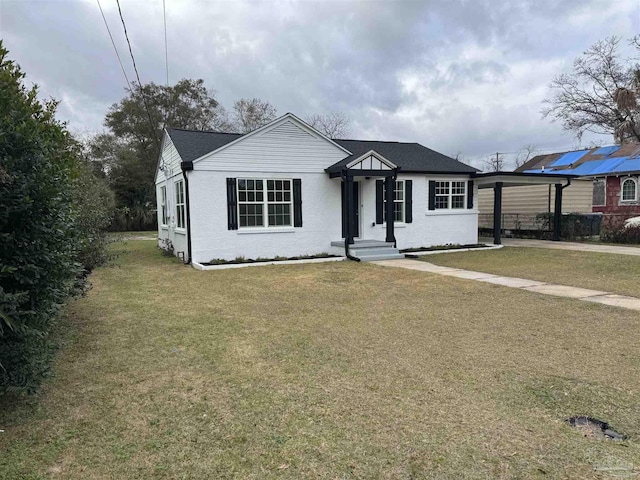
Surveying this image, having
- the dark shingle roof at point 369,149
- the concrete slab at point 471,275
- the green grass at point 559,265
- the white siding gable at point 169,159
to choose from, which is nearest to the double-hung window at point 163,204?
the white siding gable at point 169,159

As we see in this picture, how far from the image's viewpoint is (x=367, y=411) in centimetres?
318

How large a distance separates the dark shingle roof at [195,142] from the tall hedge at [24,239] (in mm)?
8551

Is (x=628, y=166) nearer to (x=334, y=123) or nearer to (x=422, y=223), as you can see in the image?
(x=422, y=223)

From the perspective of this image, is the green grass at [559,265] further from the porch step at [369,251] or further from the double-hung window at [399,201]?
the double-hung window at [399,201]

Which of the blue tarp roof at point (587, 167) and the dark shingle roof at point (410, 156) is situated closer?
the dark shingle roof at point (410, 156)

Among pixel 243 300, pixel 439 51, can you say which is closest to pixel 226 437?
pixel 243 300

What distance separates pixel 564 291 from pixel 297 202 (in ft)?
25.2

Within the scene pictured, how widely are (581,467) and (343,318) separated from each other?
3738mm

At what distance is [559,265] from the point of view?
36.0 feet

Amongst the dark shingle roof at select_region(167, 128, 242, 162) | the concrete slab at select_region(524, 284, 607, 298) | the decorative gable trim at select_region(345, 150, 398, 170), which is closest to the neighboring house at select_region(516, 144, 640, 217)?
the decorative gable trim at select_region(345, 150, 398, 170)

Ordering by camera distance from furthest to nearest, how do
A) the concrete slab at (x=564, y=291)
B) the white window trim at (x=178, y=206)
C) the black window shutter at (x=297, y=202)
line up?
the black window shutter at (x=297, y=202)
the white window trim at (x=178, y=206)
the concrete slab at (x=564, y=291)

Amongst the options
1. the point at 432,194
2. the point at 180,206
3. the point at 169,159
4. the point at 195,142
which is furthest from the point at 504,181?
the point at 169,159

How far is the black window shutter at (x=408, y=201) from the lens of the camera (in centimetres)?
1461

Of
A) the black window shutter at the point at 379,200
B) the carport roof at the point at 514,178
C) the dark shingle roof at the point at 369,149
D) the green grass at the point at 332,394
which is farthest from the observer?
the carport roof at the point at 514,178
